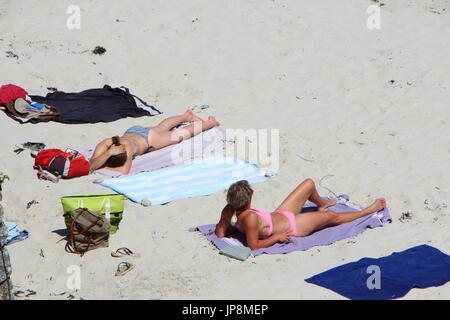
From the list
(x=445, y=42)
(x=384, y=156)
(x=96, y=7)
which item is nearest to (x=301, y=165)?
(x=384, y=156)

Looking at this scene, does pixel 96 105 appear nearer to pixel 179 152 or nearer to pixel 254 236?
pixel 179 152

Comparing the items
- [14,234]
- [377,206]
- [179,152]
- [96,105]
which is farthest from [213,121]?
[14,234]

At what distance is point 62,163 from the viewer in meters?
7.44

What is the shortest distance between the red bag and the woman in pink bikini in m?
2.25

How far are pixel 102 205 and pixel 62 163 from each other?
1434mm

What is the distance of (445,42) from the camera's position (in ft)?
36.2

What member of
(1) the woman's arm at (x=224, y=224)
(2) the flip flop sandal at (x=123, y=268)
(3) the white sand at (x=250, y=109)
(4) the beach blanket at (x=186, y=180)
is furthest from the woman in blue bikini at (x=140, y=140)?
(2) the flip flop sandal at (x=123, y=268)

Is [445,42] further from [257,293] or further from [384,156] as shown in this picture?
[257,293]

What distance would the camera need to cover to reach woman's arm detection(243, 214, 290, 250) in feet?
19.3

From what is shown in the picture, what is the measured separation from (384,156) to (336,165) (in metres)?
0.68

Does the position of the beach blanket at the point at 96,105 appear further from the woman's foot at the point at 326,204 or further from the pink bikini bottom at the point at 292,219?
the pink bikini bottom at the point at 292,219

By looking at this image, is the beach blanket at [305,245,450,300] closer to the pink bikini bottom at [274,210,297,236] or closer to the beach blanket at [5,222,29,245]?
the pink bikini bottom at [274,210,297,236]

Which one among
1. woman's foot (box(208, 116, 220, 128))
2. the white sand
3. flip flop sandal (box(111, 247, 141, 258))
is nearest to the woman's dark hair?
the white sand

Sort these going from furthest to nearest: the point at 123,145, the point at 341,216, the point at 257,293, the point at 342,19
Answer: the point at 342,19 < the point at 123,145 < the point at 341,216 < the point at 257,293
